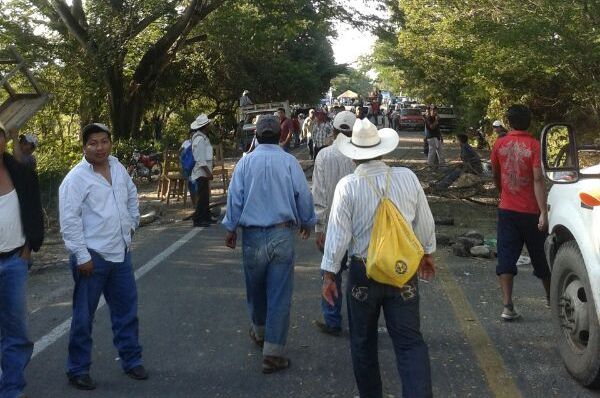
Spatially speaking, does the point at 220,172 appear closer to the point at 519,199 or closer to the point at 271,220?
the point at 519,199

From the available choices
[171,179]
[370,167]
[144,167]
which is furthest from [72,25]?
[370,167]

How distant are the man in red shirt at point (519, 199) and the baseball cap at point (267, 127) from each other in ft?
6.73

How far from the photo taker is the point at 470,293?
727 centimetres

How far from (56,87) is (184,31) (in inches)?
162

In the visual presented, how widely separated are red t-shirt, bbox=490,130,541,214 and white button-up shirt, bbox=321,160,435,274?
2250 mm

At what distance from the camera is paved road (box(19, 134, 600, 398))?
15.9ft

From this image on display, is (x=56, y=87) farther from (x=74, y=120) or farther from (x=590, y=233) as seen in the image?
(x=590, y=233)

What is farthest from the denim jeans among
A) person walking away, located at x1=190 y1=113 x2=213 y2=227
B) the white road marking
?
person walking away, located at x1=190 y1=113 x2=213 y2=227

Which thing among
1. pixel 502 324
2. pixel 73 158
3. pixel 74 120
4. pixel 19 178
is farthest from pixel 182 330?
pixel 74 120

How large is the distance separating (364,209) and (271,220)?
126cm

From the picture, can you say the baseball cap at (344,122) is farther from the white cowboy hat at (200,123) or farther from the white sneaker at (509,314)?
the white cowboy hat at (200,123)

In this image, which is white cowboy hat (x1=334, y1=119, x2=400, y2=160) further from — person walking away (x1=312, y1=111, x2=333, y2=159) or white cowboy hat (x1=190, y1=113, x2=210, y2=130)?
person walking away (x1=312, y1=111, x2=333, y2=159)

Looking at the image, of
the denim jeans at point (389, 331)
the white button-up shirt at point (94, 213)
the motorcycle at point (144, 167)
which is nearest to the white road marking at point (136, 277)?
the white button-up shirt at point (94, 213)

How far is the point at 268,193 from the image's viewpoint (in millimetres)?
5133
